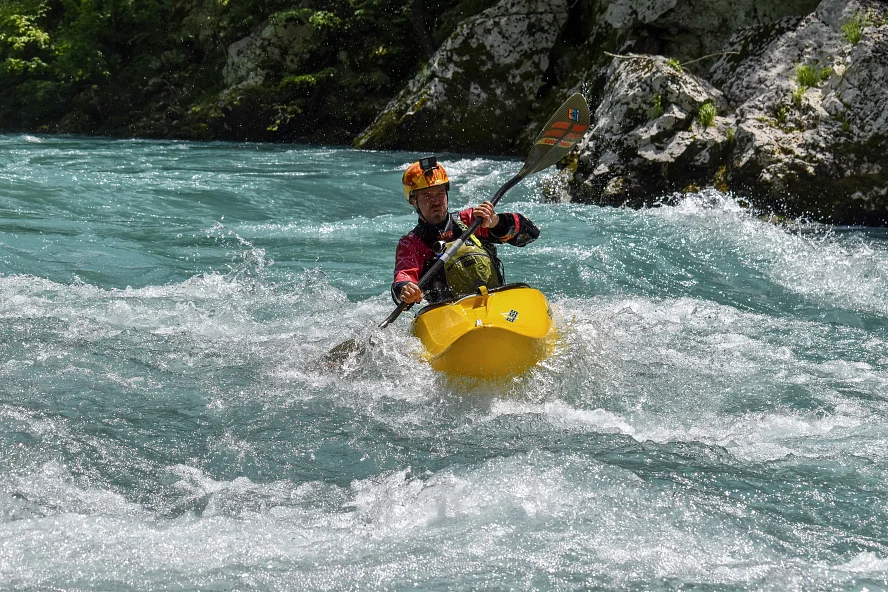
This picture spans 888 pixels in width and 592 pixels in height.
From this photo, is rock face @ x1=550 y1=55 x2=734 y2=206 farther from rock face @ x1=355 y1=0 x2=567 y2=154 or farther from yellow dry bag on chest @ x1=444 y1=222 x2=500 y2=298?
yellow dry bag on chest @ x1=444 y1=222 x2=500 y2=298

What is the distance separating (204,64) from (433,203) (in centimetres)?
1597

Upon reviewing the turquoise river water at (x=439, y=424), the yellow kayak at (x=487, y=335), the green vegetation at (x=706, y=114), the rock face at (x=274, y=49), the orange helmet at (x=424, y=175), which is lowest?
the turquoise river water at (x=439, y=424)

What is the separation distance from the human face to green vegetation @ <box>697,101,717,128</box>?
497cm

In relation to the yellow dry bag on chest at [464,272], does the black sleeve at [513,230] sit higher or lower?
higher

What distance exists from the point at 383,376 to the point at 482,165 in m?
8.05

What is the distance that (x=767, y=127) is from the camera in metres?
8.58

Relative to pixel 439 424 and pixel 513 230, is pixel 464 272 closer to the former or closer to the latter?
pixel 513 230

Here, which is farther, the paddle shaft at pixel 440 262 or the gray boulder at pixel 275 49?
the gray boulder at pixel 275 49

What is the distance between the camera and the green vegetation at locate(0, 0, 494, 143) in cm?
1644

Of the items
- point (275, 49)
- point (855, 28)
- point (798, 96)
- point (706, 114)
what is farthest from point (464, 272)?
point (275, 49)

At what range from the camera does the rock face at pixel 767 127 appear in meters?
8.15

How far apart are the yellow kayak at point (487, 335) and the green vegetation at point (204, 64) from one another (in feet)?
39.0

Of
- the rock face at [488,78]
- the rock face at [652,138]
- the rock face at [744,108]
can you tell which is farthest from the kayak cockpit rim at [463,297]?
the rock face at [488,78]

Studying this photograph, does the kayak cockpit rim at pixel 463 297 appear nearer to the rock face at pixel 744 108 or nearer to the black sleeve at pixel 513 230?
the black sleeve at pixel 513 230
